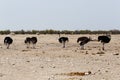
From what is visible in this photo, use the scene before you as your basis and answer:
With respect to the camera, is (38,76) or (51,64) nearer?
(38,76)

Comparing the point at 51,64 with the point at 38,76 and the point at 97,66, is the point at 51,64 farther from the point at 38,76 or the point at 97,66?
the point at 38,76

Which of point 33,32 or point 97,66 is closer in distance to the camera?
point 97,66

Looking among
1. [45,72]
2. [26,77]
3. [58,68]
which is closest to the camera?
[26,77]

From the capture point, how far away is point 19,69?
23062mm

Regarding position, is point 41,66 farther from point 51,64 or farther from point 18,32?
point 18,32

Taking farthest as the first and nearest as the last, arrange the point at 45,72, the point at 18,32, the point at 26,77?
1. the point at 18,32
2. the point at 45,72
3. the point at 26,77

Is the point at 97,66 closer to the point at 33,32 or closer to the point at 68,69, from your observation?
the point at 68,69

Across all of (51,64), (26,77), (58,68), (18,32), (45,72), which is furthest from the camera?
(18,32)

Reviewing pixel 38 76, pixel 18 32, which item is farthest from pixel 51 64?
pixel 18 32

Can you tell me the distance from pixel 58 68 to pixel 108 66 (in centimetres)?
281

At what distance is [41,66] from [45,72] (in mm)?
2536

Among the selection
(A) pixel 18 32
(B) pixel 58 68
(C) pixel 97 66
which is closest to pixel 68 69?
(B) pixel 58 68

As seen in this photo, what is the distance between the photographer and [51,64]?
25.4 meters

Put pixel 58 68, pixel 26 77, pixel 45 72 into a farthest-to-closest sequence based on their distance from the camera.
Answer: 1. pixel 58 68
2. pixel 45 72
3. pixel 26 77
